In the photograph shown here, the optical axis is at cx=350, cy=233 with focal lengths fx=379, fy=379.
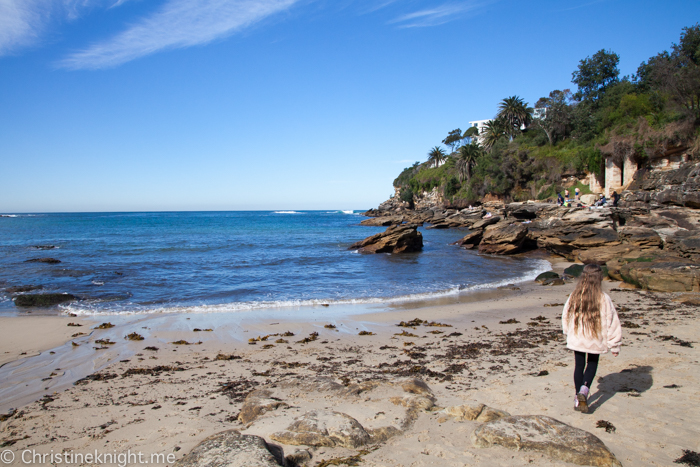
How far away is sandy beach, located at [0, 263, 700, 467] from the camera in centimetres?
389

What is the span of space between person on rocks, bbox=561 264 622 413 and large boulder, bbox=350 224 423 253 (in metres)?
22.3

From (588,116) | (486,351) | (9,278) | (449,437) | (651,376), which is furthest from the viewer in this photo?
(588,116)

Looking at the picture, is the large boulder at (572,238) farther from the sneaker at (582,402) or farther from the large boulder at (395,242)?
the sneaker at (582,402)

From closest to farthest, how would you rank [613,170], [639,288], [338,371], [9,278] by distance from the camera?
[338,371] < [639,288] < [9,278] < [613,170]

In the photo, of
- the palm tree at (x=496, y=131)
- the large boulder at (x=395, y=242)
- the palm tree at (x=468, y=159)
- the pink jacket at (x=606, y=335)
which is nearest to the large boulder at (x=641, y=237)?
the large boulder at (x=395, y=242)

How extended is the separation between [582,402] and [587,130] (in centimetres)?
5113

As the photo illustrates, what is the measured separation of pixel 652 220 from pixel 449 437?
20.5 meters

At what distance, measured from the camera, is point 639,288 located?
12.9 metres

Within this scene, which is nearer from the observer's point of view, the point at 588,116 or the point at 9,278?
the point at 9,278

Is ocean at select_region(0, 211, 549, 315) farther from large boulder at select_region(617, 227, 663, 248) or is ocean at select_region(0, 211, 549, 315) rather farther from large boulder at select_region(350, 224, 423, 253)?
large boulder at select_region(617, 227, 663, 248)

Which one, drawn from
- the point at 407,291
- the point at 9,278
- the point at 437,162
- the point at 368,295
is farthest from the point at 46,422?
the point at 437,162

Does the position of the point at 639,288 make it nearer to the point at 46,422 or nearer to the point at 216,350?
the point at 216,350

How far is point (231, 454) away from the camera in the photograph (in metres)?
3.14

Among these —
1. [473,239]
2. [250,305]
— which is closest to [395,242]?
[473,239]
